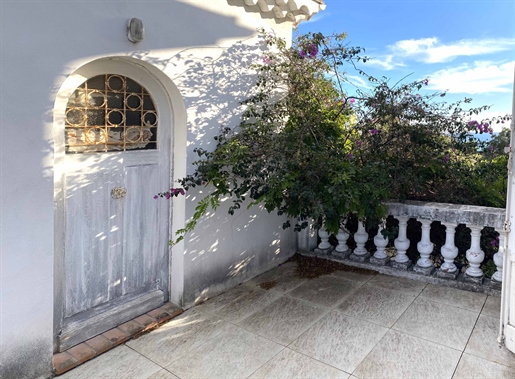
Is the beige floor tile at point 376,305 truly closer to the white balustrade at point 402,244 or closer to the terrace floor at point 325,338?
the terrace floor at point 325,338

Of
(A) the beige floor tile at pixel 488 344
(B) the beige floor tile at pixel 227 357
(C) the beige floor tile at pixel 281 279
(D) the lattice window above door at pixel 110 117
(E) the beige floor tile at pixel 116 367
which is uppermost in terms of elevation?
(D) the lattice window above door at pixel 110 117

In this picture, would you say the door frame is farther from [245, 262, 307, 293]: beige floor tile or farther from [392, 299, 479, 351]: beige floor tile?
[392, 299, 479, 351]: beige floor tile

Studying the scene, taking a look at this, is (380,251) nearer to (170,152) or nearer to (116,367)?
(170,152)

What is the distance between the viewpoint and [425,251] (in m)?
4.70

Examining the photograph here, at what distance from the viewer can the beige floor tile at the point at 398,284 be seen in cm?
443

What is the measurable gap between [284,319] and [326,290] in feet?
3.03

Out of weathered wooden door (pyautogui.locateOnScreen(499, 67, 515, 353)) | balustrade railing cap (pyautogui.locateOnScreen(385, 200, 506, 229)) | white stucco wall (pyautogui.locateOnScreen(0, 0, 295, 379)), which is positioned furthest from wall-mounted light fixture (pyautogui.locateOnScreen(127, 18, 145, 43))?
balustrade railing cap (pyautogui.locateOnScreen(385, 200, 506, 229))

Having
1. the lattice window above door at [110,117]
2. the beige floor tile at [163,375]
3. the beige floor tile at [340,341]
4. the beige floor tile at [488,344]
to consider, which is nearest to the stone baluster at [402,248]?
the beige floor tile at [488,344]

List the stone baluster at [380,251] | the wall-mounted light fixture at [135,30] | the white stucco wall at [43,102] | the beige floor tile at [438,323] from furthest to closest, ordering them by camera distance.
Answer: the stone baluster at [380,251] < the beige floor tile at [438,323] < the wall-mounted light fixture at [135,30] < the white stucco wall at [43,102]

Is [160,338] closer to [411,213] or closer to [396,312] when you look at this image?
[396,312]

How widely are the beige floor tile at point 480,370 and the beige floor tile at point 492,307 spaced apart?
0.98 metres

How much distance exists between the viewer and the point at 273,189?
3.66 m

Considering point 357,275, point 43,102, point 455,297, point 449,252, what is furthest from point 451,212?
point 43,102

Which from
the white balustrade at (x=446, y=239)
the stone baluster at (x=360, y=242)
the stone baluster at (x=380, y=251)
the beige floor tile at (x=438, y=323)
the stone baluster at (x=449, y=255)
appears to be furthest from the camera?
the stone baluster at (x=360, y=242)
